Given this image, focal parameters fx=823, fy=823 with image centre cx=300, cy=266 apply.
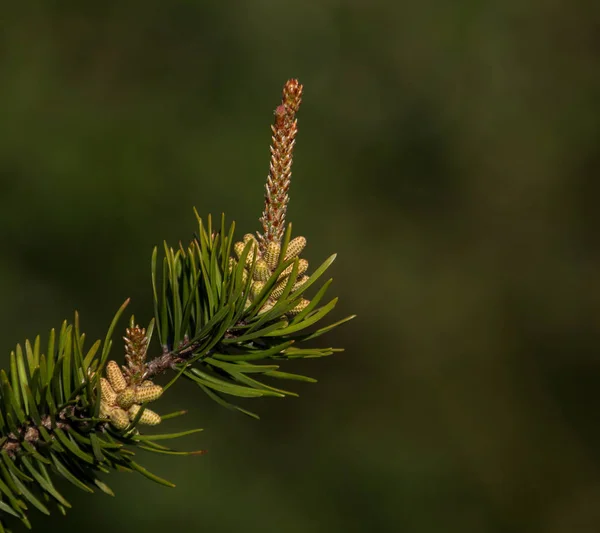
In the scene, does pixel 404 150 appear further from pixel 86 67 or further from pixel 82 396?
pixel 82 396

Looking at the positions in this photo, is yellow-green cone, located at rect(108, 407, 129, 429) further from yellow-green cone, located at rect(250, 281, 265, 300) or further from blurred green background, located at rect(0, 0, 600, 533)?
blurred green background, located at rect(0, 0, 600, 533)

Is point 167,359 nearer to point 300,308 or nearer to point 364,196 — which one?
point 300,308

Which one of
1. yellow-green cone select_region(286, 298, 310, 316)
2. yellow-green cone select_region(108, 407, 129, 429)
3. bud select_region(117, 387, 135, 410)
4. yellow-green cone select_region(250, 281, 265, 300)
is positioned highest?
yellow-green cone select_region(250, 281, 265, 300)

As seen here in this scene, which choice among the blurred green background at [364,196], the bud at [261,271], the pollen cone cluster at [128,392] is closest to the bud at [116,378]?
the pollen cone cluster at [128,392]

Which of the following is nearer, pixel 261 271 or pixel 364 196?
pixel 261 271

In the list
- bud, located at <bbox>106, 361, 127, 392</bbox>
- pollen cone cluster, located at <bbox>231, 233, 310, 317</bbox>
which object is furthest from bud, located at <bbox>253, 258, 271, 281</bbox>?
bud, located at <bbox>106, 361, 127, 392</bbox>

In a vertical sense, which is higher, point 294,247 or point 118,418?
point 294,247

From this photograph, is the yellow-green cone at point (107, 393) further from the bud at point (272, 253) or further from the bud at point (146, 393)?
the bud at point (272, 253)

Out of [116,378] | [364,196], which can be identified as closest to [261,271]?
[116,378]
